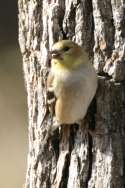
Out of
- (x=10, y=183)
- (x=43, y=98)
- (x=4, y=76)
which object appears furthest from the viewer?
(x=4, y=76)

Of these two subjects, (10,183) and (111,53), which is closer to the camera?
(111,53)

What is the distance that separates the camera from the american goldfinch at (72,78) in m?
3.39

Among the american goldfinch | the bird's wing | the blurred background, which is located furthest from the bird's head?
the blurred background

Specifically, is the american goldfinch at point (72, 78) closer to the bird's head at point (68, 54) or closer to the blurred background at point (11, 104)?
the bird's head at point (68, 54)

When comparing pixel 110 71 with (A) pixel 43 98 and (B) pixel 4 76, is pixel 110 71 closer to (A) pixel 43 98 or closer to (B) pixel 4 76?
(A) pixel 43 98

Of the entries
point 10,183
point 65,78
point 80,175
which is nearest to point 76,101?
point 65,78

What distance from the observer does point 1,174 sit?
613 centimetres

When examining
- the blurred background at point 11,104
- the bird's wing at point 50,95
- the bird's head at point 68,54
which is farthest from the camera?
the blurred background at point 11,104

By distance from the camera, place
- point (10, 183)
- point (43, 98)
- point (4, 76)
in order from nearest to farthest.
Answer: point (43, 98) < point (10, 183) < point (4, 76)

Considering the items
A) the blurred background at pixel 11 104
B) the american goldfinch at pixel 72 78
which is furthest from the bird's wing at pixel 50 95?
the blurred background at pixel 11 104

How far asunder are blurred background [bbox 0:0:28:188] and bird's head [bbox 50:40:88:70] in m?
2.75

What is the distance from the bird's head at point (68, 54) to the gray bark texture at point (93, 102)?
0.18 meters

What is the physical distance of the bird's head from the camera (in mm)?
3389

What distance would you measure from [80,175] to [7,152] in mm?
2702
